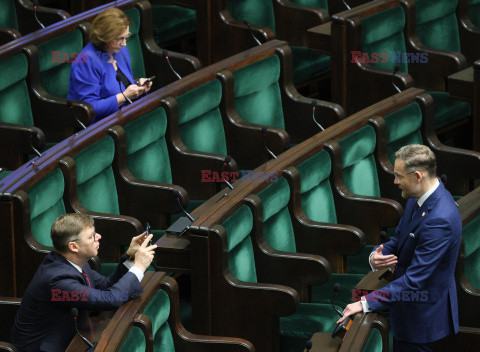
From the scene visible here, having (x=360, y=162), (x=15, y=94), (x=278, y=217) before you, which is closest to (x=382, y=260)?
(x=278, y=217)

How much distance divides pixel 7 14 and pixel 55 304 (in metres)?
0.63

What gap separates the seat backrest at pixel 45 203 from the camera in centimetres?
93

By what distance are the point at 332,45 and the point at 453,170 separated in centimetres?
24

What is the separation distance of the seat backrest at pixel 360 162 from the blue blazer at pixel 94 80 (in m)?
0.27

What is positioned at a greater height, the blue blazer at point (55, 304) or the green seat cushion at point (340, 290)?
the blue blazer at point (55, 304)

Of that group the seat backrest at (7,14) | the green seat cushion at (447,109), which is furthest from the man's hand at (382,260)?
the seat backrest at (7,14)

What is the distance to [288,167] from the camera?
3.32 ft

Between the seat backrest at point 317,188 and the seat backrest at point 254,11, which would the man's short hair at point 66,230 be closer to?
the seat backrest at point 317,188

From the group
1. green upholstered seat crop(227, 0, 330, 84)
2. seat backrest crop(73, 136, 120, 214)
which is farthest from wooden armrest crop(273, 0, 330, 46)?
seat backrest crop(73, 136, 120, 214)

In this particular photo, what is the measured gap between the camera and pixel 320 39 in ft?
4.33

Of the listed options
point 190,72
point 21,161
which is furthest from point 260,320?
point 190,72

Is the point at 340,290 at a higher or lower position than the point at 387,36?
lower

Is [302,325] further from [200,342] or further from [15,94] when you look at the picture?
[15,94]

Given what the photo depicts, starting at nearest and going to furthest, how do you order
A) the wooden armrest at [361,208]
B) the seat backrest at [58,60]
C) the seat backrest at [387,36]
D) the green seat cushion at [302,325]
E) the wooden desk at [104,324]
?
1. the wooden desk at [104,324]
2. the green seat cushion at [302,325]
3. the wooden armrest at [361,208]
4. the seat backrest at [58,60]
5. the seat backrest at [387,36]
